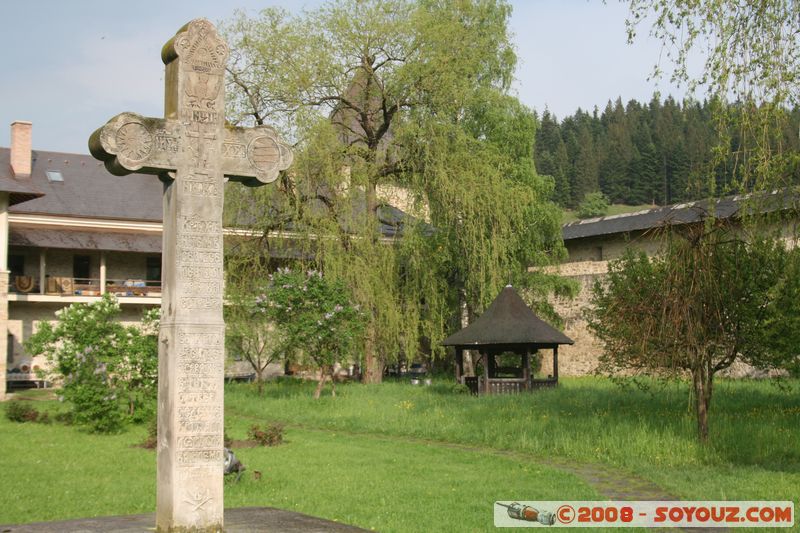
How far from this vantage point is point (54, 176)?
122 ft

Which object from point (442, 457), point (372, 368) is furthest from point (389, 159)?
point (442, 457)

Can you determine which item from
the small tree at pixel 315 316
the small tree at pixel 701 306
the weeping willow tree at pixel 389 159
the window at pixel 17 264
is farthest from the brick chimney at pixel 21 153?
the small tree at pixel 701 306

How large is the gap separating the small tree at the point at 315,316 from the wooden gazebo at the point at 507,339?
9.56 ft

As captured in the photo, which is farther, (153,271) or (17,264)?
(153,271)

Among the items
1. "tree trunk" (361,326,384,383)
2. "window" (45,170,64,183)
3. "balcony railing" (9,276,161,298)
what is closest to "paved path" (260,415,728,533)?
"tree trunk" (361,326,384,383)

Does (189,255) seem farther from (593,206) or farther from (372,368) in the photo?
(593,206)

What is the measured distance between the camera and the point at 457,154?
93.2 feet

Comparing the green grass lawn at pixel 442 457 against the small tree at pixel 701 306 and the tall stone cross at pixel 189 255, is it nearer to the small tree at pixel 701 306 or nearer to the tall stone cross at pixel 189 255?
the small tree at pixel 701 306

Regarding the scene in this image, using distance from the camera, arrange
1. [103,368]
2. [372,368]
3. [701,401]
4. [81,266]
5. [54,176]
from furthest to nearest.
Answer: [81,266] → [54,176] → [372,368] → [103,368] → [701,401]

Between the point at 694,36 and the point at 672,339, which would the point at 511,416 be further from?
the point at 694,36

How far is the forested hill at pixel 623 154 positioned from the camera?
3354 inches

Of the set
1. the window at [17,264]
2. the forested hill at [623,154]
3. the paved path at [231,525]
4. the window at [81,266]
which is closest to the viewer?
the paved path at [231,525]

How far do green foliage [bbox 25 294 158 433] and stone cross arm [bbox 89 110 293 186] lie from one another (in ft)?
40.7

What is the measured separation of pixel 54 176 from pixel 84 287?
15.7 ft
